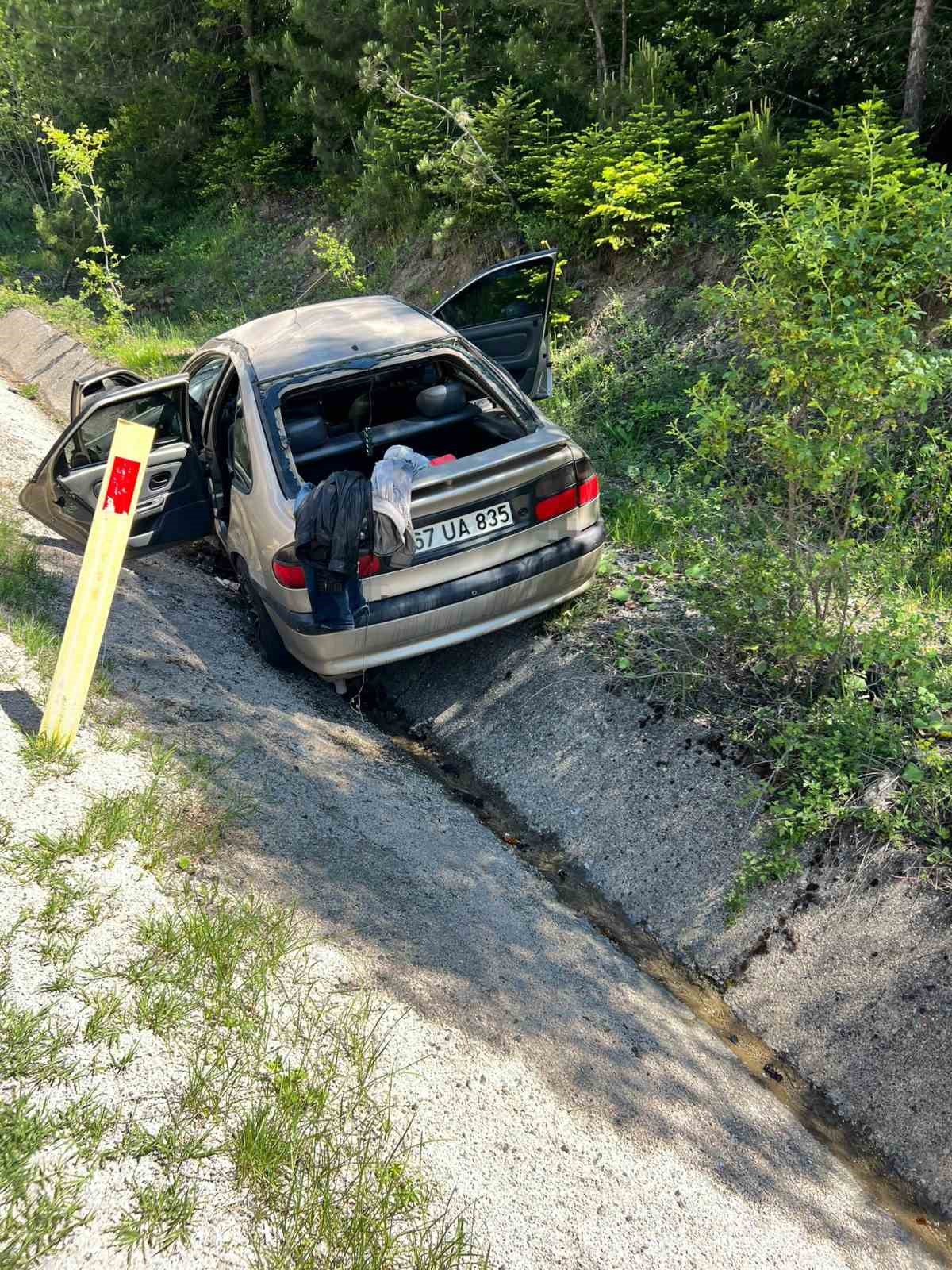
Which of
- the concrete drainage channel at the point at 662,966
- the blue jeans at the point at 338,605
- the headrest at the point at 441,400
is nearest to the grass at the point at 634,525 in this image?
the headrest at the point at 441,400

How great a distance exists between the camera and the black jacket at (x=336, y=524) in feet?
14.4

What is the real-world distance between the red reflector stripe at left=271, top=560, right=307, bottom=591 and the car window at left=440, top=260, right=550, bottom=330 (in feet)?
8.55

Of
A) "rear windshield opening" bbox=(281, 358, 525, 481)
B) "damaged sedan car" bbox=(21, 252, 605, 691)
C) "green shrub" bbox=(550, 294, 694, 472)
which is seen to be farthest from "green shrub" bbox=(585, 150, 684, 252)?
"rear windshield opening" bbox=(281, 358, 525, 481)

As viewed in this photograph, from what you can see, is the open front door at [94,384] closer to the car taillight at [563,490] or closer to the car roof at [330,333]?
the car roof at [330,333]

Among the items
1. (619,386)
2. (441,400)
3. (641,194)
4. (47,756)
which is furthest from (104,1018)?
(641,194)

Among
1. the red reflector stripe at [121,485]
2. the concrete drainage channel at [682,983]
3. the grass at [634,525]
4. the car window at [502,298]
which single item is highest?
the red reflector stripe at [121,485]

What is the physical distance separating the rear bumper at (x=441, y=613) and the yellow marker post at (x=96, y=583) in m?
1.09

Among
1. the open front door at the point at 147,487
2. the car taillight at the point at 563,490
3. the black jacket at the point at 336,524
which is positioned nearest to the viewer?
the black jacket at the point at 336,524

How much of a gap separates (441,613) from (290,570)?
29.7 inches

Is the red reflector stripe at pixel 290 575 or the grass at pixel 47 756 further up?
the red reflector stripe at pixel 290 575

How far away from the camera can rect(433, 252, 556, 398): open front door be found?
21.0 feet

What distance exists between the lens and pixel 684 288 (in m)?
9.02

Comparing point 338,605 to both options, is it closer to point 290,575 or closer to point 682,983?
point 290,575

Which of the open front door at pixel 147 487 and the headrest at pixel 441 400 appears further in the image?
the open front door at pixel 147 487
